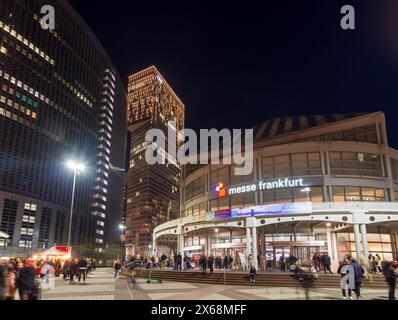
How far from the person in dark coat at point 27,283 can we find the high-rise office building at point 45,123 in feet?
258

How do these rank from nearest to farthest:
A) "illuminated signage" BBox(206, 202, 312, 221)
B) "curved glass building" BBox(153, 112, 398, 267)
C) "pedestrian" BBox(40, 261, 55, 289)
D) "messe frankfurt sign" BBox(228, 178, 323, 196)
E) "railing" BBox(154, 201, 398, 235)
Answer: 1. "pedestrian" BBox(40, 261, 55, 289)
2. "railing" BBox(154, 201, 398, 235)
3. "illuminated signage" BBox(206, 202, 312, 221)
4. "curved glass building" BBox(153, 112, 398, 267)
5. "messe frankfurt sign" BBox(228, 178, 323, 196)

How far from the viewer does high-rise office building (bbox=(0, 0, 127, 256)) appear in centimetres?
8056

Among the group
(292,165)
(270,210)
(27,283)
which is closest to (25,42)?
(292,165)

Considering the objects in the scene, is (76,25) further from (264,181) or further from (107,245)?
(264,181)

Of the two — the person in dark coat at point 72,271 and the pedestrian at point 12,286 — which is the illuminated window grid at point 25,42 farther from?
the pedestrian at point 12,286

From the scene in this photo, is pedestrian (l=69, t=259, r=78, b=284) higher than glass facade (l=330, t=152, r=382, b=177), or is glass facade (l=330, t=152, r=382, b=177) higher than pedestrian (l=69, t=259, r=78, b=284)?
glass facade (l=330, t=152, r=382, b=177)

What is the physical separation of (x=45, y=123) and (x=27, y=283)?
92999mm

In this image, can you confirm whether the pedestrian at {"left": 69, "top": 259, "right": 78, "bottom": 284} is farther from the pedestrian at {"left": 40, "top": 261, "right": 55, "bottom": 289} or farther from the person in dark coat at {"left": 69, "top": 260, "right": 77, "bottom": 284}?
the pedestrian at {"left": 40, "top": 261, "right": 55, "bottom": 289}

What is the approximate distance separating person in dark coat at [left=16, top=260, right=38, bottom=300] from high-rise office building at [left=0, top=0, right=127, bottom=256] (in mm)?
78510

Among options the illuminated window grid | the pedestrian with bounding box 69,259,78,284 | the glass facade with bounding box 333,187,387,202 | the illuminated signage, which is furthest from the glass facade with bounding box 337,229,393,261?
the illuminated window grid

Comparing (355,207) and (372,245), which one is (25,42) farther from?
(372,245)

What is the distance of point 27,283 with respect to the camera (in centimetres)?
891

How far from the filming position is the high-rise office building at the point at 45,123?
264ft
